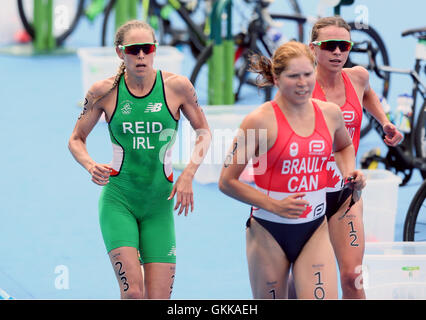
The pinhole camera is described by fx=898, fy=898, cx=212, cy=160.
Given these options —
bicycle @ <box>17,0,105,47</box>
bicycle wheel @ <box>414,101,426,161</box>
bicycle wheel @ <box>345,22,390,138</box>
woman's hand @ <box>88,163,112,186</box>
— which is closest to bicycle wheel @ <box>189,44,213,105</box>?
bicycle wheel @ <box>345,22,390,138</box>

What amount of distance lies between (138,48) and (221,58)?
522 cm

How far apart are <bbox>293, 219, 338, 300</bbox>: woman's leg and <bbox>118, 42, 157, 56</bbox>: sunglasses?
135cm

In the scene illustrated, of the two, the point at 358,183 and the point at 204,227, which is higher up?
the point at 358,183

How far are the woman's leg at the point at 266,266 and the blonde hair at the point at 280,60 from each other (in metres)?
0.79

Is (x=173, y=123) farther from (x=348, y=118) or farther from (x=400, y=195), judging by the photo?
(x=400, y=195)

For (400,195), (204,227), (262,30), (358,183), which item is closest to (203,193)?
(204,227)

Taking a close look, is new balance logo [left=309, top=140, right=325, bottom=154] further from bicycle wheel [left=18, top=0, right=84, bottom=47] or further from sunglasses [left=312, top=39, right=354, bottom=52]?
bicycle wheel [left=18, top=0, right=84, bottom=47]

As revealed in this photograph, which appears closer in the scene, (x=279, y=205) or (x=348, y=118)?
(x=279, y=205)

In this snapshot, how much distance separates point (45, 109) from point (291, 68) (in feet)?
25.1

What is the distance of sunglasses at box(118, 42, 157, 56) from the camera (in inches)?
193

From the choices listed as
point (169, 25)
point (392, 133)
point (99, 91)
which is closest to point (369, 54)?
point (392, 133)

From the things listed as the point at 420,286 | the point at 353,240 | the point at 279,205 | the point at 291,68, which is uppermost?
the point at 291,68

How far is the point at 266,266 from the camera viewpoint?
4613 millimetres

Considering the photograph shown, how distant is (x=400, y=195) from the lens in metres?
8.53
